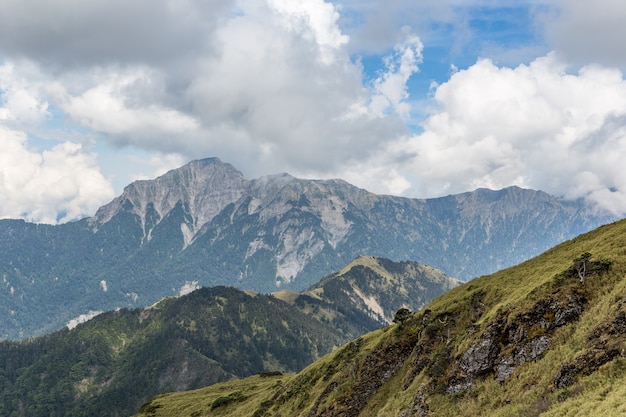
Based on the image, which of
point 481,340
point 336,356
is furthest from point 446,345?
point 336,356

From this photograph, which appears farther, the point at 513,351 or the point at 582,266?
the point at 582,266

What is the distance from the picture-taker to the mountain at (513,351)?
116ft

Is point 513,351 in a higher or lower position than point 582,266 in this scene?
lower

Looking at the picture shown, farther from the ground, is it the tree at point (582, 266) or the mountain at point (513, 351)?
the tree at point (582, 266)

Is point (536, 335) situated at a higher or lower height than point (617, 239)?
lower

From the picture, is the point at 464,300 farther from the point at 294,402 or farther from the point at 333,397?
the point at 294,402

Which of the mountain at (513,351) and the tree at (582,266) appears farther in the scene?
the tree at (582,266)

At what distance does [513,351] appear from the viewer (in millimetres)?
46344

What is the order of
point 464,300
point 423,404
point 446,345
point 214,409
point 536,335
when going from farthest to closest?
point 214,409, point 464,300, point 446,345, point 423,404, point 536,335

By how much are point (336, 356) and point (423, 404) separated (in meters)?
47.4

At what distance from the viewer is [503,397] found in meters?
42.2

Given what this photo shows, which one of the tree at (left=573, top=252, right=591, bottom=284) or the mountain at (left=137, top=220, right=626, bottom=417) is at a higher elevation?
the tree at (left=573, top=252, right=591, bottom=284)

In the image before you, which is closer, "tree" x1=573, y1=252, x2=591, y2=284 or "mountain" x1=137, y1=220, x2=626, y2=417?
"mountain" x1=137, y1=220, x2=626, y2=417

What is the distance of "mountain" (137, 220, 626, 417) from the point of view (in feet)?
116
